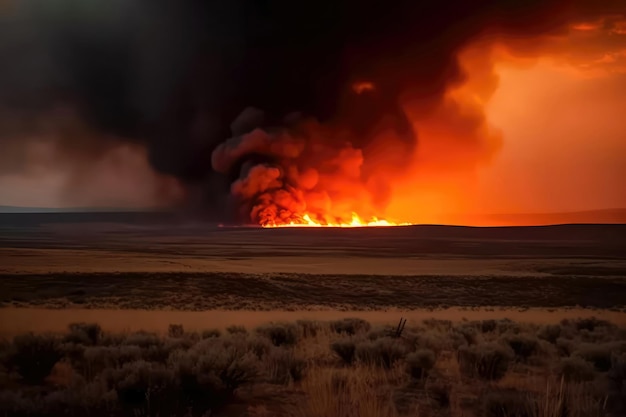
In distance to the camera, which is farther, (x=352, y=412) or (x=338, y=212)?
(x=338, y=212)

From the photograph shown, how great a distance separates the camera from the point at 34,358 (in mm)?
5184

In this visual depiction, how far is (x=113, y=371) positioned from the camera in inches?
170

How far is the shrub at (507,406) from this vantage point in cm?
367

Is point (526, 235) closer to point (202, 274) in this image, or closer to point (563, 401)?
point (202, 274)

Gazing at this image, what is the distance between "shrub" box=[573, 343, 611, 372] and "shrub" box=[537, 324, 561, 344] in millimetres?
1493

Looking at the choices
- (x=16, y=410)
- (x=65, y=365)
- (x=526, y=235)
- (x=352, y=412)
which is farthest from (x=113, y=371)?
(x=526, y=235)

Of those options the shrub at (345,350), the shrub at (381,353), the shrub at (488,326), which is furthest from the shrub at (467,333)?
the shrub at (345,350)

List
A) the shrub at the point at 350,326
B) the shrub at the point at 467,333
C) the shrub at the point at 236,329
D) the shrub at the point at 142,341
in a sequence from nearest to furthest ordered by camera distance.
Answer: the shrub at the point at 142,341, the shrub at the point at 467,333, the shrub at the point at 236,329, the shrub at the point at 350,326

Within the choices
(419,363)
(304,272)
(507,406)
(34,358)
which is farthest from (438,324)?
(34,358)

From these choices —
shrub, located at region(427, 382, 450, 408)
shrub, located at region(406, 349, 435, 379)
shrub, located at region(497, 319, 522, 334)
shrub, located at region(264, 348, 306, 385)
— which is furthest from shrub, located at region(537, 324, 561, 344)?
shrub, located at region(264, 348, 306, 385)

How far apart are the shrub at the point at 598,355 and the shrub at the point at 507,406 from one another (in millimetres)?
2411

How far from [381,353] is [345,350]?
1.42 ft

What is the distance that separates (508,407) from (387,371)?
1816 millimetres

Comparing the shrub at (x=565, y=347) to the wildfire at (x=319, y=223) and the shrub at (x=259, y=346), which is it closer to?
the shrub at (x=259, y=346)
